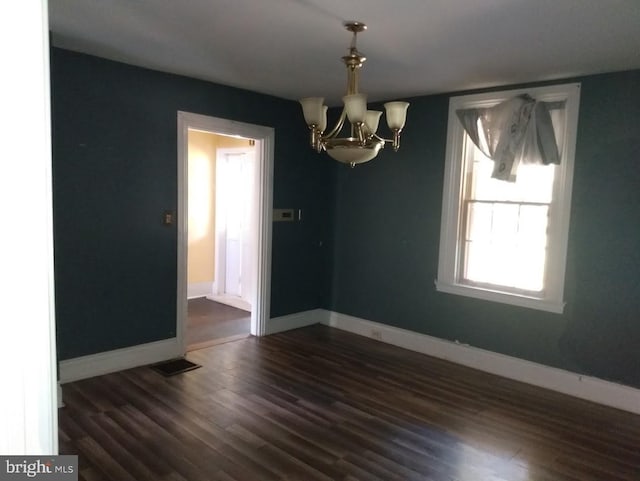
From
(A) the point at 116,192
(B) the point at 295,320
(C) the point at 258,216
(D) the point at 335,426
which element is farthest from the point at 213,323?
(D) the point at 335,426

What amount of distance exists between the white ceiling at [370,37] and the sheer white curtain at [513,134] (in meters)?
0.23

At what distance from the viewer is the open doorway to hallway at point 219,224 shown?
238 inches

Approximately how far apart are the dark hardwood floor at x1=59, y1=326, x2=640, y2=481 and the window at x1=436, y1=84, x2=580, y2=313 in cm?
82

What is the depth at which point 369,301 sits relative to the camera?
5004 mm

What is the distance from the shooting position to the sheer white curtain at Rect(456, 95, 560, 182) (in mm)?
3656

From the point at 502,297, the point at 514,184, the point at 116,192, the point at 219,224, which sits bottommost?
the point at 502,297

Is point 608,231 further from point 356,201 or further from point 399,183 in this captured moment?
point 356,201

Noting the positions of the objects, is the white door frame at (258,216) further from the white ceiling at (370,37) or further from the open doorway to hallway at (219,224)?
the open doorway to hallway at (219,224)

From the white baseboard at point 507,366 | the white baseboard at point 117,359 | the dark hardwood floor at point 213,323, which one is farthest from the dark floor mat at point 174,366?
the white baseboard at point 507,366

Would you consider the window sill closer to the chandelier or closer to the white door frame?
the white door frame

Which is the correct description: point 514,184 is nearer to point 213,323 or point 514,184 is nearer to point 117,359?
point 213,323

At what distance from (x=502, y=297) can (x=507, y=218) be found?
0.70 m

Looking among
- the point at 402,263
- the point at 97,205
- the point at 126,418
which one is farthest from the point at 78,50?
the point at 402,263

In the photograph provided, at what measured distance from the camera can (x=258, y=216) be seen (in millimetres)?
4754
